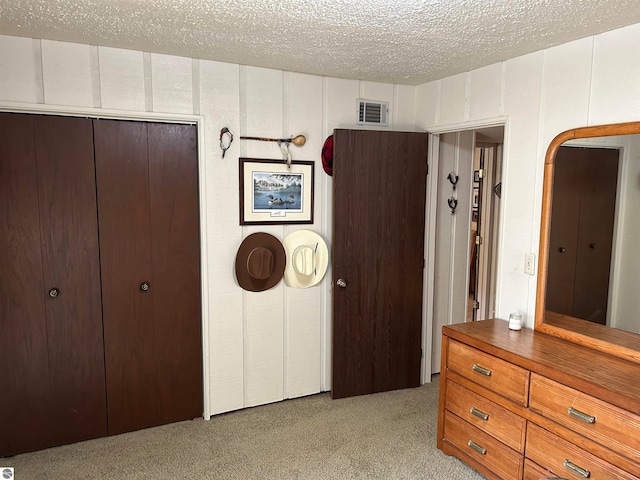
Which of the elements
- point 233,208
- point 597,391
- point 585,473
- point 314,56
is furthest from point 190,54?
point 585,473

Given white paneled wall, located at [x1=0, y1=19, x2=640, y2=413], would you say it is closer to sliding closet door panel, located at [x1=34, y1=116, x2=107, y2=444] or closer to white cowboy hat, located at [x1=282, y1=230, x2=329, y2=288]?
white cowboy hat, located at [x1=282, y1=230, x2=329, y2=288]

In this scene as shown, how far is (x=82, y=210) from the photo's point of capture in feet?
8.93

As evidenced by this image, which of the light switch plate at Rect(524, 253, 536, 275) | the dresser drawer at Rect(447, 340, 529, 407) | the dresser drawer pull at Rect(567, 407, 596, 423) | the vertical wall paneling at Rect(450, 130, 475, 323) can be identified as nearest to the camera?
the dresser drawer pull at Rect(567, 407, 596, 423)

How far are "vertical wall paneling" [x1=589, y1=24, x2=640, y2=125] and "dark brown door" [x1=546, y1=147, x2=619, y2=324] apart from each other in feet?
0.62

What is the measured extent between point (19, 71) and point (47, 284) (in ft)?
3.89

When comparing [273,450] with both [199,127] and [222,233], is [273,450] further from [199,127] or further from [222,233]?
[199,127]

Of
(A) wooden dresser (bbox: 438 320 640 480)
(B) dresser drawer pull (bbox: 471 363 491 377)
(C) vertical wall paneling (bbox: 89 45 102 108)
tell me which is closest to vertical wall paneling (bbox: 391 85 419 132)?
(A) wooden dresser (bbox: 438 320 640 480)

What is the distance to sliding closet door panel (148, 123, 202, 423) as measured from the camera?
290cm

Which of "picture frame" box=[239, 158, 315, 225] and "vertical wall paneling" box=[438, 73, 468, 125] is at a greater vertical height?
"vertical wall paneling" box=[438, 73, 468, 125]

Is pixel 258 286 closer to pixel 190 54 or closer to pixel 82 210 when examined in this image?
pixel 82 210

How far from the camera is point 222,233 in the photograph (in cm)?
307

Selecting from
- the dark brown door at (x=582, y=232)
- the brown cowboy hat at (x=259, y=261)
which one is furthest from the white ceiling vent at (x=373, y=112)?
the dark brown door at (x=582, y=232)

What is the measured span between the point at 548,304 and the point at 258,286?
1.81m

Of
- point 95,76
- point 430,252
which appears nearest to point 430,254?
point 430,252
